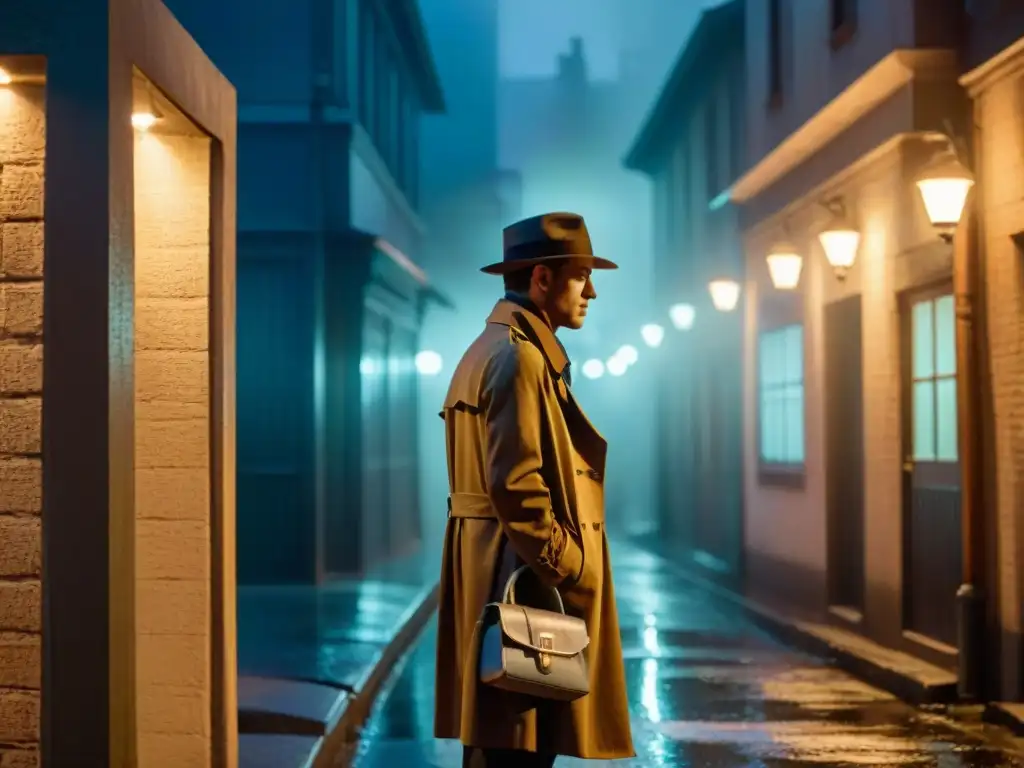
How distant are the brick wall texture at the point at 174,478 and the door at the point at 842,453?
29.3ft

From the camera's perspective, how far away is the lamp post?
920cm

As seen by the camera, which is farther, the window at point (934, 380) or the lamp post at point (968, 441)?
the window at point (934, 380)

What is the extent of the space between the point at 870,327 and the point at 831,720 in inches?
173

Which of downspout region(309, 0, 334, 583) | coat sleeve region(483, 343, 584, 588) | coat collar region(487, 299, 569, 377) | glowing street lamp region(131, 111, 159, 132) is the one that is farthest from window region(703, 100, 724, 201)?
coat sleeve region(483, 343, 584, 588)

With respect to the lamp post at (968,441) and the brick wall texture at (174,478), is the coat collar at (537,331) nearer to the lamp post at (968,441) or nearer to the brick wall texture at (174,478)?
the brick wall texture at (174,478)

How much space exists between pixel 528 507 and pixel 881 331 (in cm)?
821

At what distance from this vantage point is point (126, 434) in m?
4.36

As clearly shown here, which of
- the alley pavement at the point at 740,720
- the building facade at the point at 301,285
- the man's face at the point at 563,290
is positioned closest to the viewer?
the man's face at the point at 563,290

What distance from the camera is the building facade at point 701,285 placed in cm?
1961

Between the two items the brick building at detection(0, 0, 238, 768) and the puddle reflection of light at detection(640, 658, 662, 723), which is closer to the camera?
the brick building at detection(0, 0, 238, 768)

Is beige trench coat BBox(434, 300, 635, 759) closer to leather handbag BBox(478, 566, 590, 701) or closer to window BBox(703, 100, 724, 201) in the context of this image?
leather handbag BBox(478, 566, 590, 701)

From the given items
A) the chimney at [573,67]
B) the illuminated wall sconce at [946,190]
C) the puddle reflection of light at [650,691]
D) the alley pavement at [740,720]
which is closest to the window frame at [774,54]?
the alley pavement at [740,720]

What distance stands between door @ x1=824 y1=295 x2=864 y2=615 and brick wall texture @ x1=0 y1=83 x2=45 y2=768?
33.0 ft

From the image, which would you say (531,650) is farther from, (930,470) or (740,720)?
(930,470)
